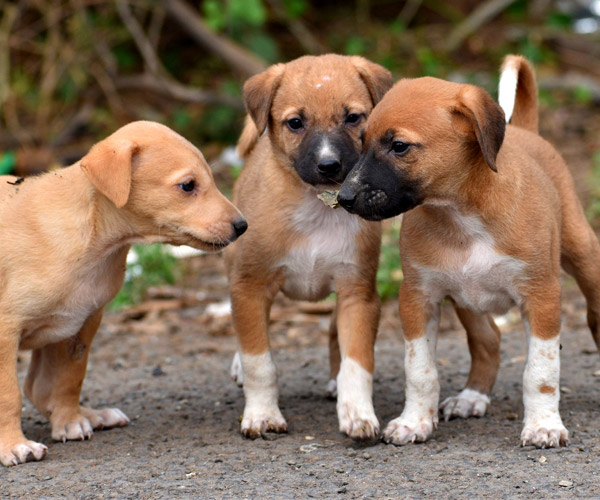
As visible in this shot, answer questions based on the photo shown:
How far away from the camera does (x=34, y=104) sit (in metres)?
12.4

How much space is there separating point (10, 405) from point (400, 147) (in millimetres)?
2310

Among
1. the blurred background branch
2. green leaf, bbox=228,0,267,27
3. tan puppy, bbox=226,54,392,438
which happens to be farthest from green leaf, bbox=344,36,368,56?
tan puppy, bbox=226,54,392,438

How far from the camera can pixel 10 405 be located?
4852 mm

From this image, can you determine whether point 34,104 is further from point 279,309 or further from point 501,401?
point 501,401

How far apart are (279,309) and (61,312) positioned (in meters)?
3.82

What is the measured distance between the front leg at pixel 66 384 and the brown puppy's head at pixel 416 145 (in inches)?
67.5

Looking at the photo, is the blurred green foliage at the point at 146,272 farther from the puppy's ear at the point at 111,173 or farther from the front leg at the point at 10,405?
the puppy's ear at the point at 111,173

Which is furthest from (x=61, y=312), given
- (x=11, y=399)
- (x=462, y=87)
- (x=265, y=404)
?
(x=462, y=87)

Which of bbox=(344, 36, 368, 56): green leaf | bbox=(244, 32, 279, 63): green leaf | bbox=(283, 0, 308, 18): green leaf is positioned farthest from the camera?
bbox=(283, 0, 308, 18): green leaf

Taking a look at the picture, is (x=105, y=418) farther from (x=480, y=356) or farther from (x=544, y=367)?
(x=544, y=367)

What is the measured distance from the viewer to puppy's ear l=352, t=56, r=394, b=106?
5391 mm

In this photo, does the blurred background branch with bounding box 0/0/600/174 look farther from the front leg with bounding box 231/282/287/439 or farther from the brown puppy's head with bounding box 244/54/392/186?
the front leg with bounding box 231/282/287/439

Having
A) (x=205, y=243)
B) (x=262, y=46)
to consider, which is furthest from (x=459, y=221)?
(x=262, y=46)

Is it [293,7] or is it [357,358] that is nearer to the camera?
[357,358]
